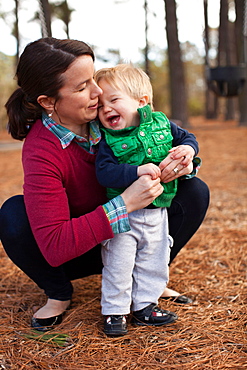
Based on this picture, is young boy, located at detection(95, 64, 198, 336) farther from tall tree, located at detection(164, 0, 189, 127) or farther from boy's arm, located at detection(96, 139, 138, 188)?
tall tree, located at detection(164, 0, 189, 127)

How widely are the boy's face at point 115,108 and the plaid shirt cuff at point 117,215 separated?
339 mm

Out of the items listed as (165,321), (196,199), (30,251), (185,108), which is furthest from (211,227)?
(185,108)

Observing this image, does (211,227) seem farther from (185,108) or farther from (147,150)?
(185,108)

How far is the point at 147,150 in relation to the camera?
1672 mm

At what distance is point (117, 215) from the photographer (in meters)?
1.58

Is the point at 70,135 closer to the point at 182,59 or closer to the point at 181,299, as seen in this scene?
the point at 181,299

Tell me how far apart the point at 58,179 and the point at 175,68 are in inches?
363

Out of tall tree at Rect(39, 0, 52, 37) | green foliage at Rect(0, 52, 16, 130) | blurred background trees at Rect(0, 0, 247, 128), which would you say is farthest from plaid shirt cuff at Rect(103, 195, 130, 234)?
green foliage at Rect(0, 52, 16, 130)

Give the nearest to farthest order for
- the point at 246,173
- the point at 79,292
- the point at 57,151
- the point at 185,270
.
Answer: the point at 57,151, the point at 79,292, the point at 185,270, the point at 246,173

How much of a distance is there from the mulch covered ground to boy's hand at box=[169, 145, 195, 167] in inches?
26.1

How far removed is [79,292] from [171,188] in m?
0.76

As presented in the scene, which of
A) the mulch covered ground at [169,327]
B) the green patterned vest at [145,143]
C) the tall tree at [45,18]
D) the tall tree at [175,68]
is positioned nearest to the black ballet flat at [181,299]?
the mulch covered ground at [169,327]

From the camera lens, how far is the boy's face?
1.71 metres

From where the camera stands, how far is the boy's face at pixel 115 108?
1707 mm
